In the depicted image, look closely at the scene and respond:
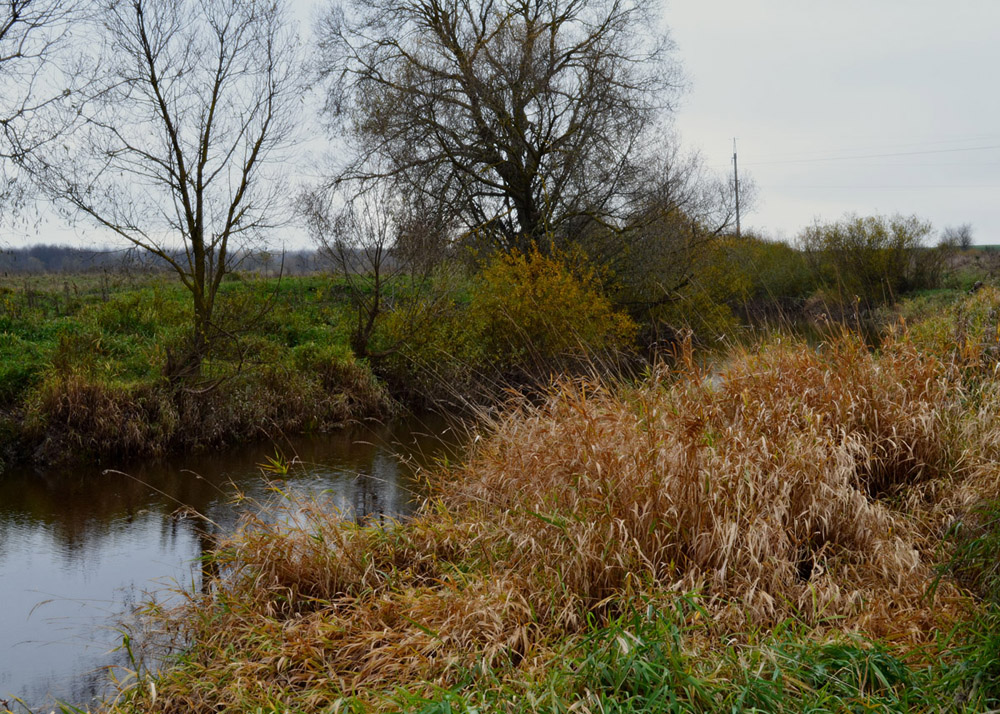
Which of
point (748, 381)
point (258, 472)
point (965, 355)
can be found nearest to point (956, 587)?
point (748, 381)

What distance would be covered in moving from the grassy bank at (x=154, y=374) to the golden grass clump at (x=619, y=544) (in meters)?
4.60

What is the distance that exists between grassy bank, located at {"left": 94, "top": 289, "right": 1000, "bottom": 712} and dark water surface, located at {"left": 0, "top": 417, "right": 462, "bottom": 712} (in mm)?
737

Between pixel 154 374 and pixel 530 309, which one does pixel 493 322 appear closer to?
pixel 530 309

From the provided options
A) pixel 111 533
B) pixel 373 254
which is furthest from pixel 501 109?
pixel 111 533

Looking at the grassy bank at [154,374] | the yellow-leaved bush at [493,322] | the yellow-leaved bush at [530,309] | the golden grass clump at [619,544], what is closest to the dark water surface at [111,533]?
the grassy bank at [154,374]

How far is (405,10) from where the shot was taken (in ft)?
55.0

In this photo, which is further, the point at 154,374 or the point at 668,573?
the point at 154,374

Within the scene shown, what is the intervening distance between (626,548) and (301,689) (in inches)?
66.7

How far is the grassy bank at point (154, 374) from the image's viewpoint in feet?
32.0

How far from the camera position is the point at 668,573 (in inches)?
148

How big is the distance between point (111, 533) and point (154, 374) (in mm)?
3931

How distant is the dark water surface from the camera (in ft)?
15.5

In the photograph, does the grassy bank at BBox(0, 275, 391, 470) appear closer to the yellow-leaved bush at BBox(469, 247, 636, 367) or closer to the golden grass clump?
the yellow-leaved bush at BBox(469, 247, 636, 367)

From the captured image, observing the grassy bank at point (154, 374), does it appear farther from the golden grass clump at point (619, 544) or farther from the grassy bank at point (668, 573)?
the grassy bank at point (668, 573)
